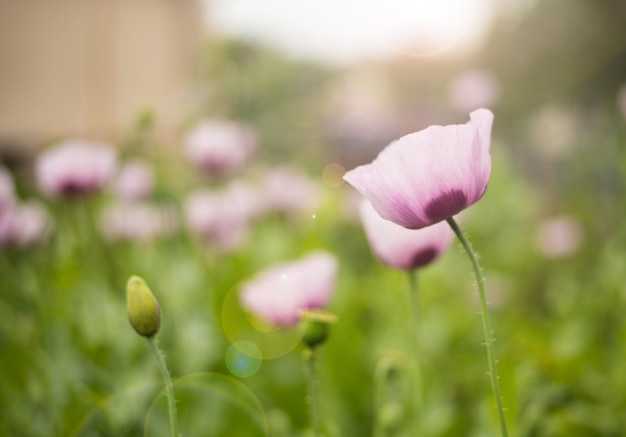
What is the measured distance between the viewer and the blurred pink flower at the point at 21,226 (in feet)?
3.95

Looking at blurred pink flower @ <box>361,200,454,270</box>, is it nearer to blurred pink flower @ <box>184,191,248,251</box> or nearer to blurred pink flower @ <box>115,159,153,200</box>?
blurred pink flower @ <box>115,159,153,200</box>

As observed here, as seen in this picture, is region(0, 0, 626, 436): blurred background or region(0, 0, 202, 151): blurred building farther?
region(0, 0, 202, 151): blurred building

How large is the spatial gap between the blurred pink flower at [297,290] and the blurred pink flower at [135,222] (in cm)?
60

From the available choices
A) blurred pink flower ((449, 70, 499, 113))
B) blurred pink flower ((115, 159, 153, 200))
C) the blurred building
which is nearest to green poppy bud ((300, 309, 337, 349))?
blurred pink flower ((115, 159, 153, 200))

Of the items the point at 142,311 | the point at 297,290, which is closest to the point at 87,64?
the point at 297,290

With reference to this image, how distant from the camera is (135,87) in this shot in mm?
6172

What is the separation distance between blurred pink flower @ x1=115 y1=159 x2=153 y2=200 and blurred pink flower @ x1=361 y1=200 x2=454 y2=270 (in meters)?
0.77

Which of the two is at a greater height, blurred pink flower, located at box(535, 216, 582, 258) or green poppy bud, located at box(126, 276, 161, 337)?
green poppy bud, located at box(126, 276, 161, 337)

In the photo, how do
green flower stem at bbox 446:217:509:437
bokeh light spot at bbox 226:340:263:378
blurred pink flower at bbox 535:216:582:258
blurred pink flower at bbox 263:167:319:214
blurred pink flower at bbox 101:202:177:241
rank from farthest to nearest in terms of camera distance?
blurred pink flower at bbox 535:216:582:258
blurred pink flower at bbox 263:167:319:214
blurred pink flower at bbox 101:202:177:241
bokeh light spot at bbox 226:340:263:378
green flower stem at bbox 446:217:509:437

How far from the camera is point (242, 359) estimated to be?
1400 millimetres

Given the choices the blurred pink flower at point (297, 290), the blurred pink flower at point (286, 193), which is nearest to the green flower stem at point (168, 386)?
the blurred pink flower at point (297, 290)

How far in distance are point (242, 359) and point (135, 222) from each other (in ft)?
2.02

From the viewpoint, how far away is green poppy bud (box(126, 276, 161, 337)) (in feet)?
1.65

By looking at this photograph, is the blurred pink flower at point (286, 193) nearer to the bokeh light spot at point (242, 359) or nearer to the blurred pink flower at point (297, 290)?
the bokeh light spot at point (242, 359)
